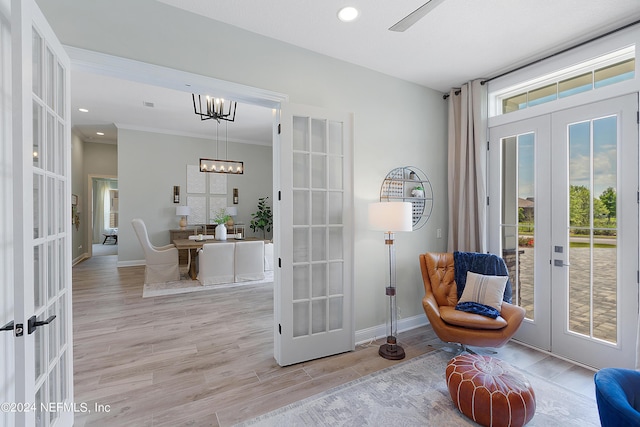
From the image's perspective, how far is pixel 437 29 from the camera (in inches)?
97.9

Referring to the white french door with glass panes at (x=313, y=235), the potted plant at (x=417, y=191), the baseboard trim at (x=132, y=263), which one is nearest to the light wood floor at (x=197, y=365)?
the white french door with glass panes at (x=313, y=235)

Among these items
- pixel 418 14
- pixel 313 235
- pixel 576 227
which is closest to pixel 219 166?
pixel 313 235

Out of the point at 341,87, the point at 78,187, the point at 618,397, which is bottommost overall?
the point at 618,397

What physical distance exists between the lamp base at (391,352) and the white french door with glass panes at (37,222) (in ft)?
8.09

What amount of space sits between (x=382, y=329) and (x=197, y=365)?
199cm

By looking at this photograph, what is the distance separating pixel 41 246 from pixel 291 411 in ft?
6.07

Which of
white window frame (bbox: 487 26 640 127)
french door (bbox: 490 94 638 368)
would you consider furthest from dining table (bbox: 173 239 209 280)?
white window frame (bbox: 487 26 640 127)

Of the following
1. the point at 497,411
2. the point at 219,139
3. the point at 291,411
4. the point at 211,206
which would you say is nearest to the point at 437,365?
the point at 497,411

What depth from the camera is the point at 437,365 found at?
2600 mm

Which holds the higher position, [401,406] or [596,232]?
A: [596,232]

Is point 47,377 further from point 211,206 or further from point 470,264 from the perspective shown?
point 211,206

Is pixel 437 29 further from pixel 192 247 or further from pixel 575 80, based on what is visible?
pixel 192 247

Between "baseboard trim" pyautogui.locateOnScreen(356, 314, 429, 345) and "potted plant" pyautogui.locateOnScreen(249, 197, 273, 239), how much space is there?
5.46 m

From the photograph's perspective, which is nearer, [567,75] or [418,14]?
[418,14]
